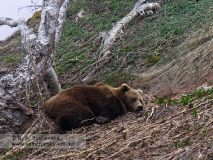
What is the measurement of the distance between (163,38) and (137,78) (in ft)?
8.23

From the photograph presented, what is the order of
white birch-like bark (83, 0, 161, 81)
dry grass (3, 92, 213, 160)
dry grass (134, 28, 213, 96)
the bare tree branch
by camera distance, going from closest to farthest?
dry grass (3, 92, 213, 160)
dry grass (134, 28, 213, 96)
the bare tree branch
white birch-like bark (83, 0, 161, 81)

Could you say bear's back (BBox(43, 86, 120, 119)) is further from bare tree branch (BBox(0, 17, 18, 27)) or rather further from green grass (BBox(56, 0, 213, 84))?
bare tree branch (BBox(0, 17, 18, 27))

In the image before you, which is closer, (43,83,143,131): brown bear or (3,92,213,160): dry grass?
(3,92,213,160): dry grass

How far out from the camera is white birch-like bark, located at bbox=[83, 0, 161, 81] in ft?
41.2

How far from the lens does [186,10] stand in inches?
557

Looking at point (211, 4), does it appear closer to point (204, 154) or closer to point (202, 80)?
→ point (202, 80)

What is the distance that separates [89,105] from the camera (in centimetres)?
710

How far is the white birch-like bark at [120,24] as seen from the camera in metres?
12.6

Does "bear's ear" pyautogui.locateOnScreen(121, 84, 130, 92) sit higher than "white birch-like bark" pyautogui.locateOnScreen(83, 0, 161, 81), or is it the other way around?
"white birch-like bark" pyautogui.locateOnScreen(83, 0, 161, 81)

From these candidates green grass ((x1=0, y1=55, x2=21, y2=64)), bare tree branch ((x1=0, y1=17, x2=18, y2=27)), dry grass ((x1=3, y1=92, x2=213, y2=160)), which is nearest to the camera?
dry grass ((x1=3, y1=92, x2=213, y2=160))

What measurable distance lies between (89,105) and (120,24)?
24.0ft

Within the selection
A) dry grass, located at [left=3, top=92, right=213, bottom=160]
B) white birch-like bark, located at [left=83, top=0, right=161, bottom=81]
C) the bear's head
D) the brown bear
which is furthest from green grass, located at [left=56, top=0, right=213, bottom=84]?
dry grass, located at [left=3, top=92, right=213, bottom=160]

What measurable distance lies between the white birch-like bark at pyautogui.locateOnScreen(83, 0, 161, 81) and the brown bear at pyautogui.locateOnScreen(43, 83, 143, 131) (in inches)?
138

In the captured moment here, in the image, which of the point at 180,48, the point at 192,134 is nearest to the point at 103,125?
the point at 192,134
